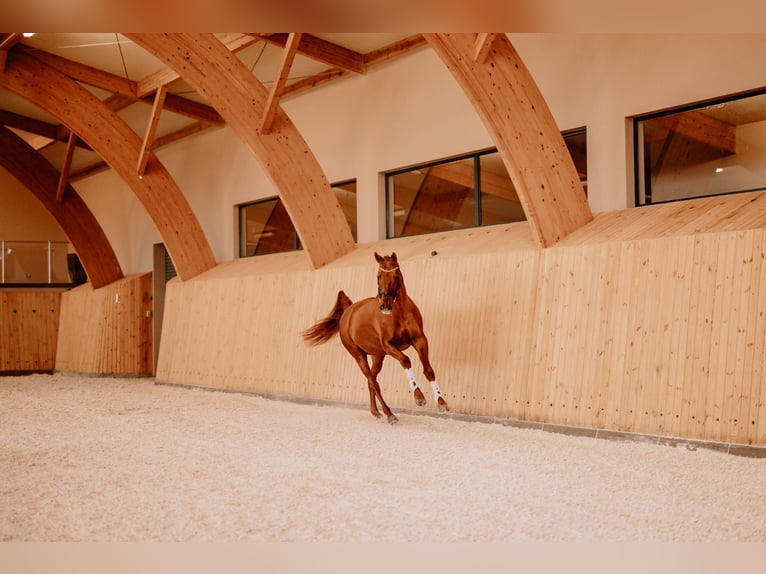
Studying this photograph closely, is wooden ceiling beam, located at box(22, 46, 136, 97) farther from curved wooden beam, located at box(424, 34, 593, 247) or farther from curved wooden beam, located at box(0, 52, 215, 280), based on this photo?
curved wooden beam, located at box(424, 34, 593, 247)

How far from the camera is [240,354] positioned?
12.6 meters

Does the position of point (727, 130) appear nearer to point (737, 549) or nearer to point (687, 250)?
point (687, 250)

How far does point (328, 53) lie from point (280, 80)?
1.48 m

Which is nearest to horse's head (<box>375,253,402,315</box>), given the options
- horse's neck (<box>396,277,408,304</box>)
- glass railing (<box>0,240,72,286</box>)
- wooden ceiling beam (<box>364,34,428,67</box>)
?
horse's neck (<box>396,277,408,304</box>)

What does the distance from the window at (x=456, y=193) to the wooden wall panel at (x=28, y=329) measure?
11.6m

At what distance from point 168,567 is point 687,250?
19.4ft

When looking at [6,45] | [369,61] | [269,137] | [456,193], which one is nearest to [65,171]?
[6,45]

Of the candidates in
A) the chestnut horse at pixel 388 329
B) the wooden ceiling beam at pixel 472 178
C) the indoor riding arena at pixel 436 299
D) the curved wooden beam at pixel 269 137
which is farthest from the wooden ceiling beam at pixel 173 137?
the chestnut horse at pixel 388 329

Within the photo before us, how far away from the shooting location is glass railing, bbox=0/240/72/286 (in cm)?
1811

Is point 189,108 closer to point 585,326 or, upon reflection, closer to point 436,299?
point 436,299

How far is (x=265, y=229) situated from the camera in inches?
571

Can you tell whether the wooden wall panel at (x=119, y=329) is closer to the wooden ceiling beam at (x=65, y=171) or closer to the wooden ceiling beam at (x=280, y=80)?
the wooden ceiling beam at (x=65, y=171)

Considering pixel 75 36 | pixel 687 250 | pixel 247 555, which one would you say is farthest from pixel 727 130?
pixel 75 36

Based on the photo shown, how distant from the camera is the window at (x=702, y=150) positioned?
24.0 ft
